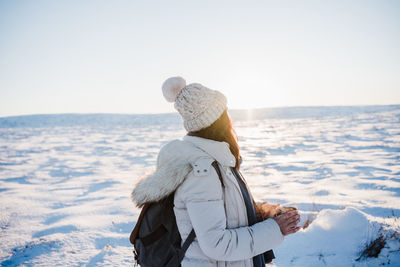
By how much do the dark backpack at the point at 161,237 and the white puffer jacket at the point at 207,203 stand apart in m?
0.05

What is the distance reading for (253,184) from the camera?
5582 mm

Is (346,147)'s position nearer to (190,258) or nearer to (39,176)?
(190,258)

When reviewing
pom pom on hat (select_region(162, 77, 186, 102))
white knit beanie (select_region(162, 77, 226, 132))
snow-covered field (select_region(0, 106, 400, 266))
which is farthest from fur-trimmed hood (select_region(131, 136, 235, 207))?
snow-covered field (select_region(0, 106, 400, 266))

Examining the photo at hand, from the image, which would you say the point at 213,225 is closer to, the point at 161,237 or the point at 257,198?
the point at 161,237

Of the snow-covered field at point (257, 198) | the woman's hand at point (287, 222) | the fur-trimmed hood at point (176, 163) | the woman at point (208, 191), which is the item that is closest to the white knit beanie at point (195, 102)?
the woman at point (208, 191)

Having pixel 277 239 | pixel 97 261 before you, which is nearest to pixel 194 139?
pixel 277 239

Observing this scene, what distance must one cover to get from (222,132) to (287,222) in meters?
0.62

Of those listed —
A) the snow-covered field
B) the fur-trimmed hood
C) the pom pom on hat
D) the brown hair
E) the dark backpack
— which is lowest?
the snow-covered field

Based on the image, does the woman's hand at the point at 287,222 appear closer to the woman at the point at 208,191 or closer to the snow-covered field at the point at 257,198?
the woman at the point at 208,191

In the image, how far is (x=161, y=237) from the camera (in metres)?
1.27

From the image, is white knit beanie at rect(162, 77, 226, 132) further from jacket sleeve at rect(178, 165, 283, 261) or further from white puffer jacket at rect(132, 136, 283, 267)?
jacket sleeve at rect(178, 165, 283, 261)

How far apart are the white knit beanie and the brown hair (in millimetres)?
31

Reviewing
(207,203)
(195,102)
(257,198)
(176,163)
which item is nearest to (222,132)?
(195,102)

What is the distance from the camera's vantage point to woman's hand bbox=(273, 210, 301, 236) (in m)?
1.28
